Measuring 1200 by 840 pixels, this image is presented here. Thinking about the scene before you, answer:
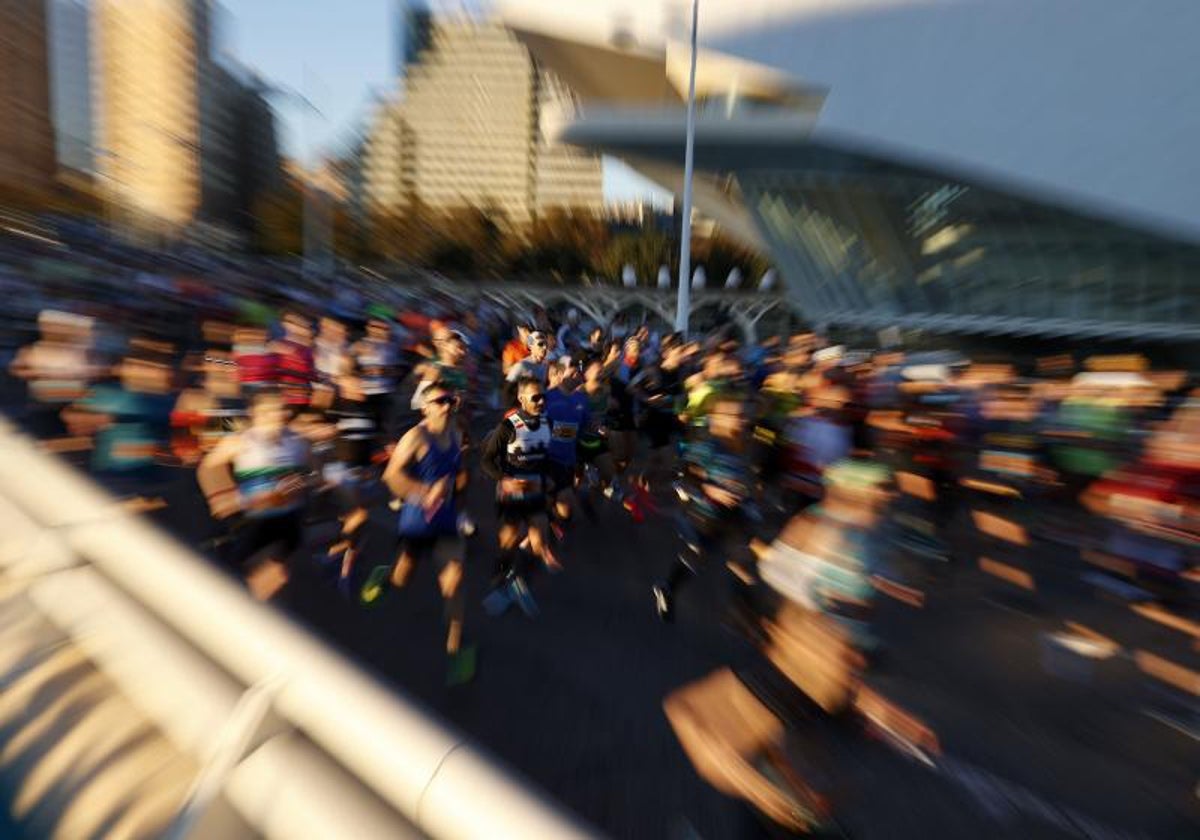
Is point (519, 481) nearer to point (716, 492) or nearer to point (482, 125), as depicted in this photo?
point (716, 492)

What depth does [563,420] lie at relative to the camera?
5.49 m

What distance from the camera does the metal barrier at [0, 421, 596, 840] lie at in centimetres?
128

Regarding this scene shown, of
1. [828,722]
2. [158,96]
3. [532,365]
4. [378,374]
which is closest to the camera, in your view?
[828,722]

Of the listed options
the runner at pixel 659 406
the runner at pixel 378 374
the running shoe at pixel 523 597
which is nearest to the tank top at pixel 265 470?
the running shoe at pixel 523 597

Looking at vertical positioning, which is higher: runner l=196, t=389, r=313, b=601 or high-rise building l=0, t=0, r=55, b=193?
high-rise building l=0, t=0, r=55, b=193

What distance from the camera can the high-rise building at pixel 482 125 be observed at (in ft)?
436

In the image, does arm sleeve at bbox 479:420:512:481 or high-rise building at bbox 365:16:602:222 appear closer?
arm sleeve at bbox 479:420:512:481

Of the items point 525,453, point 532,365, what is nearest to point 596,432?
point 532,365

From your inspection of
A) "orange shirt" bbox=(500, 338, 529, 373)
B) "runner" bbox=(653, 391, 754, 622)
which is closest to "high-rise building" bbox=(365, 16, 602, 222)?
"orange shirt" bbox=(500, 338, 529, 373)

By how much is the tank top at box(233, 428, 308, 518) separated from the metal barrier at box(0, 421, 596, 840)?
1.83 m

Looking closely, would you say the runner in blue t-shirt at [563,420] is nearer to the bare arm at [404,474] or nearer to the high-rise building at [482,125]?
the bare arm at [404,474]

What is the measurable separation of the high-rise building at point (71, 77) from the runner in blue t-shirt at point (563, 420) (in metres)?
107

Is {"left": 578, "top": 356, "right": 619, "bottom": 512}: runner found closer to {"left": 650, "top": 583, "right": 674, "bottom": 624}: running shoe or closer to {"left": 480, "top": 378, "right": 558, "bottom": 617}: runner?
{"left": 480, "top": 378, "right": 558, "bottom": 617}: runner

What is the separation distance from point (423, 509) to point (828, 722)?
235cm
